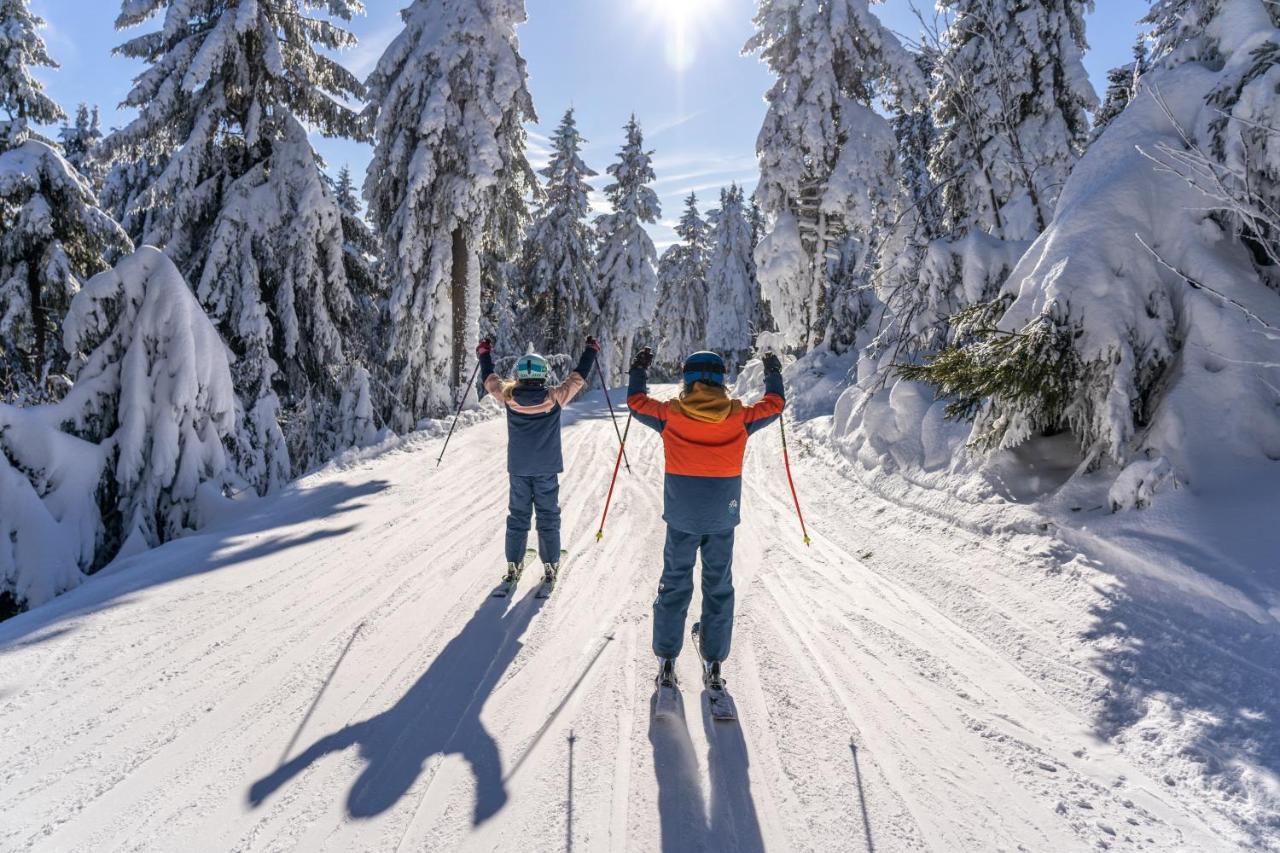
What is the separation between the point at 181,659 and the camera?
4.05 metres

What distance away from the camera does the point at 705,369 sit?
3811mm

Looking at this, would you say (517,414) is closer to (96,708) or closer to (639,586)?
(639,586)

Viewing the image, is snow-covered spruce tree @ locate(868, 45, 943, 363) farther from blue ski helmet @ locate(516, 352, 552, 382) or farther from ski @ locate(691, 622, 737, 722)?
ski @ locate(691, 622, 737, 722)

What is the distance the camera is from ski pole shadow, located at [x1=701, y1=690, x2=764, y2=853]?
265 cm

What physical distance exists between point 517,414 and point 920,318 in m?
7.12

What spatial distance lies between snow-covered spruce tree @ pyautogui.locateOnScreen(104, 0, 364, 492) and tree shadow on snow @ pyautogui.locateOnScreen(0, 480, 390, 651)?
3.17 meters

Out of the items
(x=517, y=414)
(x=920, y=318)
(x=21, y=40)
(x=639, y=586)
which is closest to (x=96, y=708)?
(x=517, y=414)

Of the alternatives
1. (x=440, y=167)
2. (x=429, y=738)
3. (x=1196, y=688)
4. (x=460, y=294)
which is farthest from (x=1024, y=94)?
(x=429, y=738)

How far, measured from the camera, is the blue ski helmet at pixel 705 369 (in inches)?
149

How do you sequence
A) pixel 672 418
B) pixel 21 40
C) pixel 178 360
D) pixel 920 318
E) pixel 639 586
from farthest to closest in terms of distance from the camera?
pixel 21 40 → pixel 920 318 → pixel 178 360 → pixel 639 586 → pixel 672 418

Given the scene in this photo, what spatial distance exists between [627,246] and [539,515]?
2796cm

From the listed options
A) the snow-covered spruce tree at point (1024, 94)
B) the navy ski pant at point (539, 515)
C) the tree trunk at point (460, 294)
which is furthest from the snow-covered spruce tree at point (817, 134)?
the navy ski pant at point (539, 515)

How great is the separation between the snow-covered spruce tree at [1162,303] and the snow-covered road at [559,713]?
4.20 feet

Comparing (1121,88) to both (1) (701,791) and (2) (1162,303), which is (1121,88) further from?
(1) (701,791)
